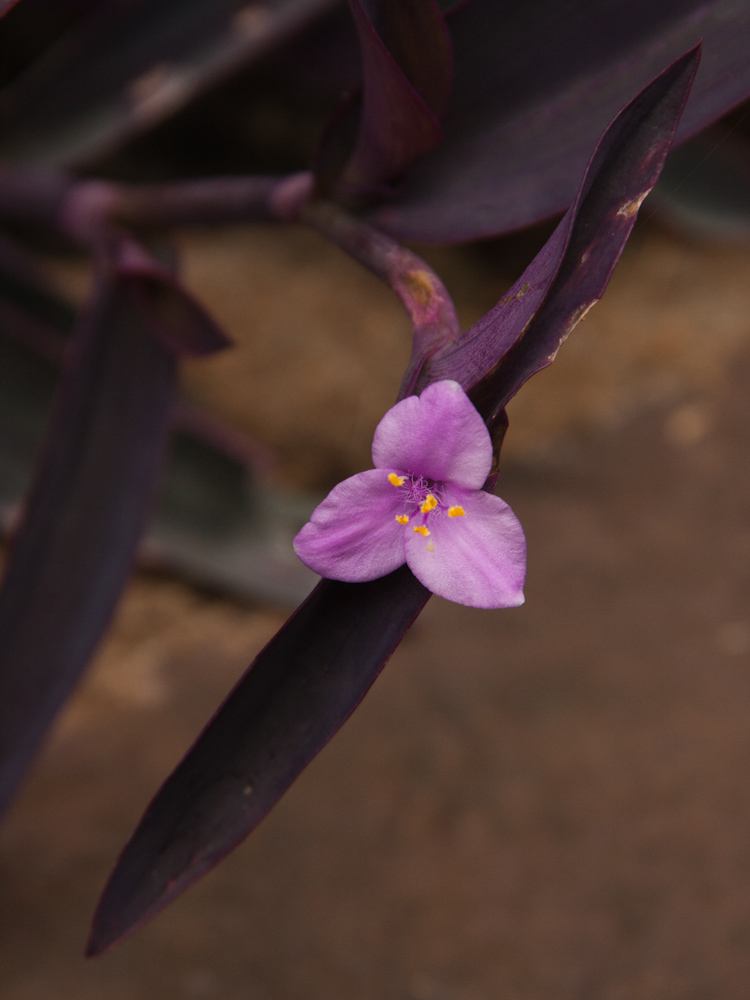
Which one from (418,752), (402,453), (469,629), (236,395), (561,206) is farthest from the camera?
(236,395)

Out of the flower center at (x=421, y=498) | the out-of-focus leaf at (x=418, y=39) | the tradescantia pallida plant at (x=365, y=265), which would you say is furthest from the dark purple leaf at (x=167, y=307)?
the flower center at (x=421, y=498)

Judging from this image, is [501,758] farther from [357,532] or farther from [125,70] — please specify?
[125,70]

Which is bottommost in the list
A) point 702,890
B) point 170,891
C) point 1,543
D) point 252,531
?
point 702,890

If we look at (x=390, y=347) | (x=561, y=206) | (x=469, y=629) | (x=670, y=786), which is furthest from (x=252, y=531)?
(x=561, y=206)

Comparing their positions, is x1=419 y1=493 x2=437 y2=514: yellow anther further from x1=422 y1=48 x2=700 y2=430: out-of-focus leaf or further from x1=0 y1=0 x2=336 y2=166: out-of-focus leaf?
x1=0 y1=0 x2=336 y2=166: out-of-focus leaf

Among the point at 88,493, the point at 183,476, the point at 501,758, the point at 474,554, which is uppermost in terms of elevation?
the point at 474,554

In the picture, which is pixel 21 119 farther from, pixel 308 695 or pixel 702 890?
pixel 702 890

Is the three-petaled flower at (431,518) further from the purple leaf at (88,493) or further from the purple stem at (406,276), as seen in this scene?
the purple leaf at (88,493)

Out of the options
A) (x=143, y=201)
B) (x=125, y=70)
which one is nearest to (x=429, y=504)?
(x=143, y=201)
